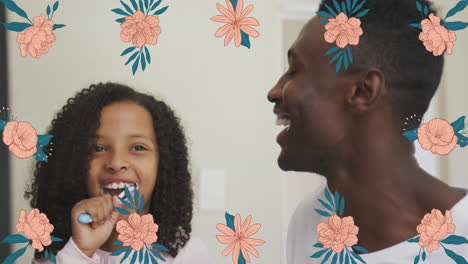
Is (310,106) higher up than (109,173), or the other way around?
(310,106)

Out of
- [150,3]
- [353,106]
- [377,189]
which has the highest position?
[150,3]

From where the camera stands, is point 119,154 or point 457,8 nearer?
point 119,154

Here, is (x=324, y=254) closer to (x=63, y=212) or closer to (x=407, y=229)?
(x=407, y=229)

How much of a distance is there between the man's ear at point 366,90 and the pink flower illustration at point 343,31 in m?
0.07

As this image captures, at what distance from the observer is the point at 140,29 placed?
2.76 feet

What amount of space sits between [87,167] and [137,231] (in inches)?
6.0

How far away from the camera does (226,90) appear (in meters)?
0.85

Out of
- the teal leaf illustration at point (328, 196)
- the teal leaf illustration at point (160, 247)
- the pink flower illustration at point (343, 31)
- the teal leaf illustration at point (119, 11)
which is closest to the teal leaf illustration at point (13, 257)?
the teal leaf illustration at point (160, 247)

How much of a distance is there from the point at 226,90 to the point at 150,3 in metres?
0.23

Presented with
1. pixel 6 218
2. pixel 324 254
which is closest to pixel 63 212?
pixel 6 218
